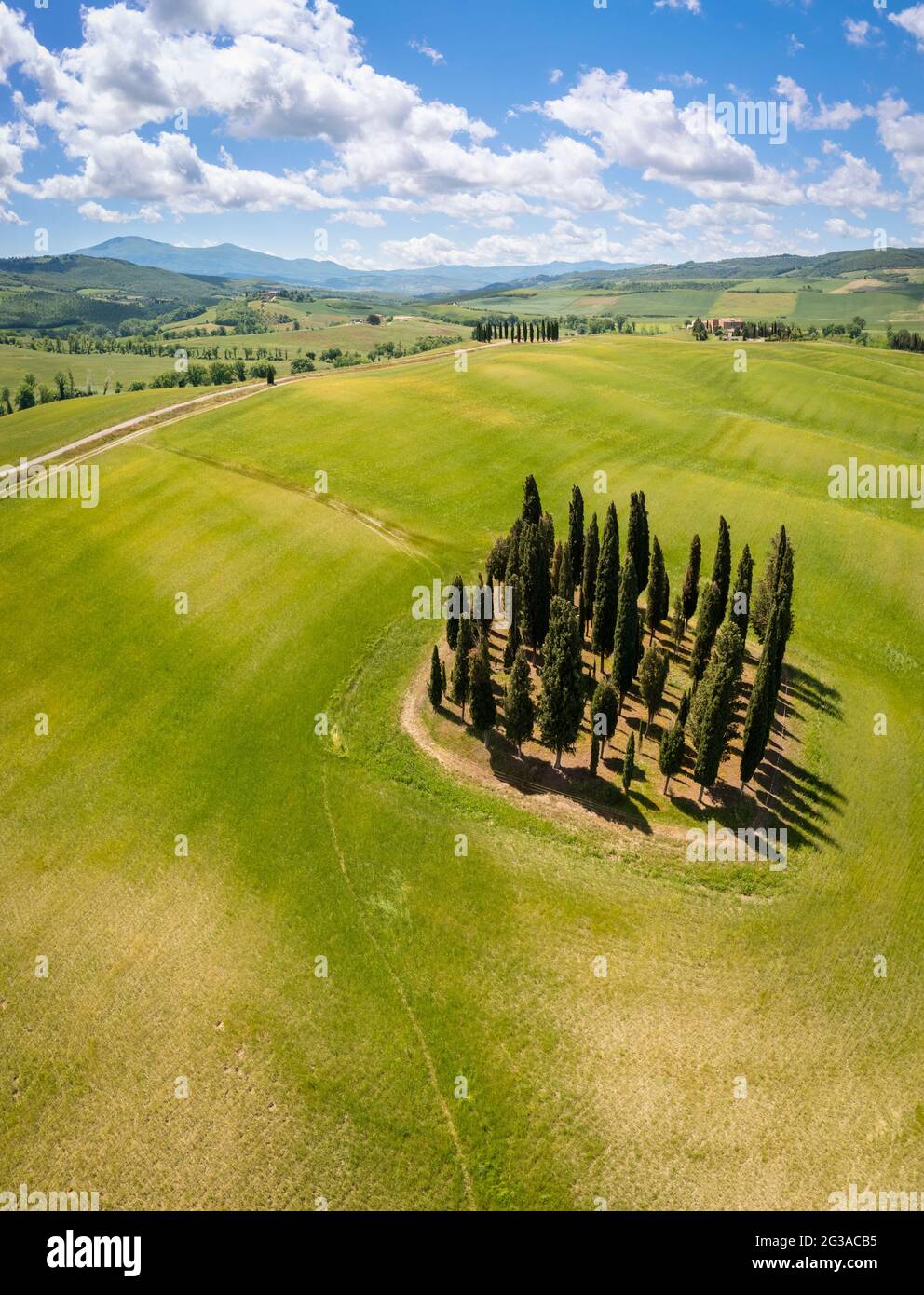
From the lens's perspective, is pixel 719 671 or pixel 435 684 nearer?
pixel 719 671

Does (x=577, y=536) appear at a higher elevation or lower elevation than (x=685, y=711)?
higher

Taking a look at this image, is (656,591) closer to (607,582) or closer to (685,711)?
(607,582)

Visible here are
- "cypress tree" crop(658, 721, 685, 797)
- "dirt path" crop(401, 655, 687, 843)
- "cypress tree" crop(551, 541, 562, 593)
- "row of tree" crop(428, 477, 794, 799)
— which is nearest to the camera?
"dirt path" crop(401, 655, 687, 843)

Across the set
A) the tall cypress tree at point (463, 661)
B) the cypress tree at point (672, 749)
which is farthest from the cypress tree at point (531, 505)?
the cypress tree at point (672, 749)

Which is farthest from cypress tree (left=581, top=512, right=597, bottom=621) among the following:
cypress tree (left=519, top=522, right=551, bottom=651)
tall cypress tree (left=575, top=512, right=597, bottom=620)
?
cypress tree (left=519, top=522, right=551, bottom=651)

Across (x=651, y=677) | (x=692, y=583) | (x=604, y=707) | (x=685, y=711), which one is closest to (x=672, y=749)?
(x=685, y=711)

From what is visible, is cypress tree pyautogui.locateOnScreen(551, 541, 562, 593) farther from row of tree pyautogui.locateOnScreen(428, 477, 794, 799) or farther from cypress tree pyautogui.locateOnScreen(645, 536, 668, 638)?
cypress tree pyautogui.locateOnScreen(645, 536, 668, 638)
